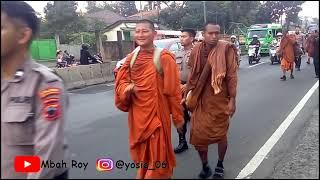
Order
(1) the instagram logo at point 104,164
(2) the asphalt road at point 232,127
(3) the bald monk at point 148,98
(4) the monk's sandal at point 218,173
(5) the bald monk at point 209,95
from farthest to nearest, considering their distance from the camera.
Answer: (5) the bald monk at point 209,95 < (4) the monk's sandal at point 218,173 < (3) the bald monk at point 148,98 < (1) the instagram logo at point 104,164 < (2) the asphalt road at point 232,127

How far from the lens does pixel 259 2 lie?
7.02 ft

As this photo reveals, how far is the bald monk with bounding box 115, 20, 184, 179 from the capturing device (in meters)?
2.66

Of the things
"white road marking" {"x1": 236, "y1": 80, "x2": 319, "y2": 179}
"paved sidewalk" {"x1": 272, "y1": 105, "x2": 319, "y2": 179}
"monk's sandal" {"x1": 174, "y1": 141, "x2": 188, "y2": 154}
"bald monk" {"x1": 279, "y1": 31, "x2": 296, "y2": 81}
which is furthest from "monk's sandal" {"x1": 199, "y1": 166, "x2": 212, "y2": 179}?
"bald monk" {"x1": 279, "y1": 31, "x2": 296, "y2": 81}

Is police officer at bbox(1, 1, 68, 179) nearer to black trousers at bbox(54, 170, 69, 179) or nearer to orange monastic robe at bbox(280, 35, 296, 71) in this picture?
black trousers at bbox(54, 170, 69, 179)

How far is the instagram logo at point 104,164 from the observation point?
1.90 m

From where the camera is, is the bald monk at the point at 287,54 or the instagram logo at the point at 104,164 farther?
the bald monk at the point at 287,54

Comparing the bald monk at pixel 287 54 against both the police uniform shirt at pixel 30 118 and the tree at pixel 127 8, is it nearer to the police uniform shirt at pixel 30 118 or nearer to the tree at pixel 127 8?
the tree at pixel 127 8

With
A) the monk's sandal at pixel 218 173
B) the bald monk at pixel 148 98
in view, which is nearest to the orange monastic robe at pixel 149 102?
the bald monk at pixel 148 98

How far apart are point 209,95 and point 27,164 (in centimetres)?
218

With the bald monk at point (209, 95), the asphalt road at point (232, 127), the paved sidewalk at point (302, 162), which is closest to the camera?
the asphalt road at point (232, 127)

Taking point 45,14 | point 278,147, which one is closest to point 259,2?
point 45,14

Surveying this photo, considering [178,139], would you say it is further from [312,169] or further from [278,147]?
[312,169]

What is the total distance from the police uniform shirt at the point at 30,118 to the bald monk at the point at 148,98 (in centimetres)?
112

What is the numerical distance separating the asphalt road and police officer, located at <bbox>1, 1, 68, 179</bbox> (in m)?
0.07
